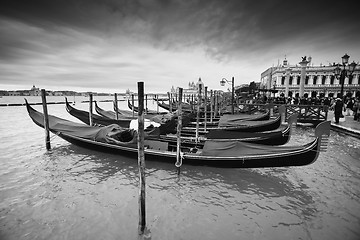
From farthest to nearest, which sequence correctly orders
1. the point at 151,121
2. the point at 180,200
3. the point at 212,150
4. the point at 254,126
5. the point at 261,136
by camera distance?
the point at 151,121
the point at 254,126
the point at 261,136
the point at 212,150
the point at 180,200

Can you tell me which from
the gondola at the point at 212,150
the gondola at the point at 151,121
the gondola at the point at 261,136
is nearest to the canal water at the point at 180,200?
the gondola at the point at 212,150

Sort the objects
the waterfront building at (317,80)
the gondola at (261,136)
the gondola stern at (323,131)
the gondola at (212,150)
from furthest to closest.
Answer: the waterfront building at (317,80), the gondola at (261,136), the gondola at (212,150), the gondola stern at (323,131)

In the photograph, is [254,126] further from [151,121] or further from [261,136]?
[151,121]

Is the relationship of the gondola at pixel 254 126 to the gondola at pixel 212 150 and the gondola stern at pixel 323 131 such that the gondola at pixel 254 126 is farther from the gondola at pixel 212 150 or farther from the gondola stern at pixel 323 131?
the gondola stern at pixel 323 131

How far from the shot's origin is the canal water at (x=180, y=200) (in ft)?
9.91

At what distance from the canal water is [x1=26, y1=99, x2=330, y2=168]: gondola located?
0.46 m

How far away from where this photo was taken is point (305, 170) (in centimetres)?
518

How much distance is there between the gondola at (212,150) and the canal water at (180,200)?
46cm

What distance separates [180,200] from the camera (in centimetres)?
390

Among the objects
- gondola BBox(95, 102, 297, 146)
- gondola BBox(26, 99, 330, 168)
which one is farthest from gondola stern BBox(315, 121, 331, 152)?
gondola BBox(95, 102, 297, 146)

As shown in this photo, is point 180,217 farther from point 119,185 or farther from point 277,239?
point 119,185

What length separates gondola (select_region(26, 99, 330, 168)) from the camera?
13.0 ft

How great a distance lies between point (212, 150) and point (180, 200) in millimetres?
1626

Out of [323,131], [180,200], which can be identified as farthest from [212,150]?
[323,131]
